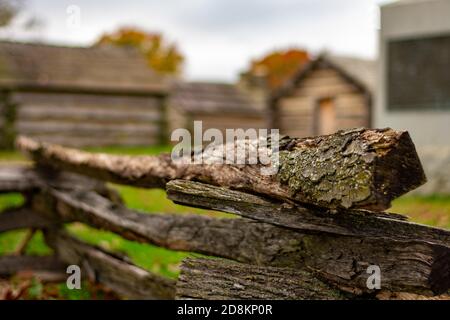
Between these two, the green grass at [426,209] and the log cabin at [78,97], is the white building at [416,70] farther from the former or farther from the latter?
the log cabin at [78,97]

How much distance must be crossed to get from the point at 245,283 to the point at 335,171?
33.2 inches

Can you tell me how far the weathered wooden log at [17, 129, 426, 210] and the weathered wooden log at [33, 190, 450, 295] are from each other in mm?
309

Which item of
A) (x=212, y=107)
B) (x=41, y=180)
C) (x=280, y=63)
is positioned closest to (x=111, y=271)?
(x=41, y=180)

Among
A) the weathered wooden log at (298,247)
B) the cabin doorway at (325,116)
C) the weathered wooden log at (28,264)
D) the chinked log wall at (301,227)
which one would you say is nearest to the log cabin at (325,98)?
the cabin doorway at (325,116)

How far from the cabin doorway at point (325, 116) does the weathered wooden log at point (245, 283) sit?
16.8 metres

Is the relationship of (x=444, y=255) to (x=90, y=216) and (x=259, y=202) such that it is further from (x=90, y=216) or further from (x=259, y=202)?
(x=90, y=216)

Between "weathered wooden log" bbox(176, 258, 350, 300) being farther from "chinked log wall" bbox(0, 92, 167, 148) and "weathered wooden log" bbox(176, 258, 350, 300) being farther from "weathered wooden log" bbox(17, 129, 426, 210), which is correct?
"chinked log wall" bbox(0, 92, 167, 148)

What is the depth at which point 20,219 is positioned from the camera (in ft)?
19.6

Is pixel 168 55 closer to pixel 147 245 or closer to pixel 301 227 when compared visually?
pixel 147 245

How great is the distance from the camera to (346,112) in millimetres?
19188

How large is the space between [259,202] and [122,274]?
1.94m

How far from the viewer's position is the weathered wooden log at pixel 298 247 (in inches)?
106

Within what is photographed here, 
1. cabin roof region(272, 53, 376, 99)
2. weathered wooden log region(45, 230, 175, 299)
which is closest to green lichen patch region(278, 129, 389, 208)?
weathered wooden log region(45, 230, 175, 299)

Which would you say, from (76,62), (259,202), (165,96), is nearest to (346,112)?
(165,96)
